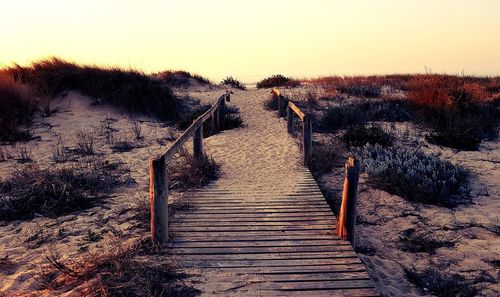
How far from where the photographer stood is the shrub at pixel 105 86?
45.4ft

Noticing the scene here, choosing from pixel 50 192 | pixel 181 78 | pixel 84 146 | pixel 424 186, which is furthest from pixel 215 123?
pixel 181 78

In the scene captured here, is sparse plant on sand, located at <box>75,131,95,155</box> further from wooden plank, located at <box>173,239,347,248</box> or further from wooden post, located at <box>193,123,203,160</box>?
wooden plank, located at <box>173,239,347,248</box>

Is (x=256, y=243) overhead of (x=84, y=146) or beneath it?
beneath

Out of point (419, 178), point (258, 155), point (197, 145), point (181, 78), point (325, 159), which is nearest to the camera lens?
point (419, 178)

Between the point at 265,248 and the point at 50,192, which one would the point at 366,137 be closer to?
the point at 265,248

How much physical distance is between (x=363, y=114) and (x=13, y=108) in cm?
1053

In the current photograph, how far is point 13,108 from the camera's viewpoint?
1209 centimetres

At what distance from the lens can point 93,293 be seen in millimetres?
3475

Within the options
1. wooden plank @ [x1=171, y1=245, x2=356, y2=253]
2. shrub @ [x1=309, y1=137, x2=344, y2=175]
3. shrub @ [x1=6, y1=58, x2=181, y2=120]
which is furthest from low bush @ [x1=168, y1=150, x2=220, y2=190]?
shrub @ [x1=6, y1=58, x2=181, y2=120]

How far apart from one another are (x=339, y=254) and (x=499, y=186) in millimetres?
4348

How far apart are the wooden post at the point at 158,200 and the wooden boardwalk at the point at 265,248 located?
0.87 feet

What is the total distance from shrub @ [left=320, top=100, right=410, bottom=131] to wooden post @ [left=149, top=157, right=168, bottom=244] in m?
8.15

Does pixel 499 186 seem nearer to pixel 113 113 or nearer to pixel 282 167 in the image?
pixel 282 167

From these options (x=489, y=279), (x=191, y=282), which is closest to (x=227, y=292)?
(x=191, y=282)
